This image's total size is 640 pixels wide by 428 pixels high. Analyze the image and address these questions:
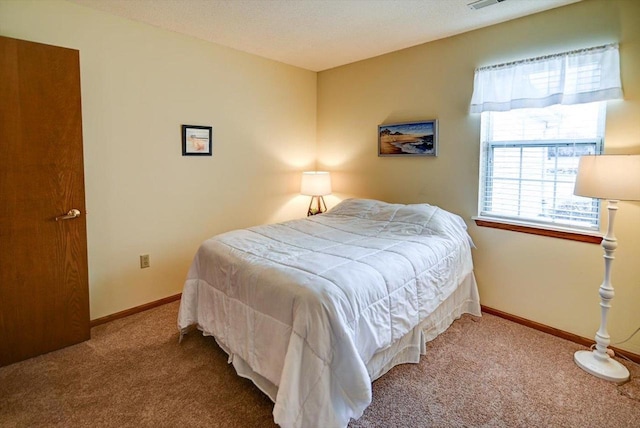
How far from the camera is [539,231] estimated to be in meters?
2.74

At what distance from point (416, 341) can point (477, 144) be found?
175cm

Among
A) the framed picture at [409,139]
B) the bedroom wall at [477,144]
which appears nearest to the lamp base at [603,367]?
the bedroom wall at [477,144]

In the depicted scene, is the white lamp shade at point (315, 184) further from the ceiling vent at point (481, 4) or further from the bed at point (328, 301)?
the ceiling vent at point (481, 4)

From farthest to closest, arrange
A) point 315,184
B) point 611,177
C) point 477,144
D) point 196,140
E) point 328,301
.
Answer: point 315,184
point 196,140
point 477,144
point 611,177
point 328,301

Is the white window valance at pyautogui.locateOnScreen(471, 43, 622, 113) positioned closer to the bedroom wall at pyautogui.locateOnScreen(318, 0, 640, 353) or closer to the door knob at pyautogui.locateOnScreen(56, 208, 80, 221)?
the bedroom wall at pyautogui.locateOnScreen(318, 0, 640, 353)

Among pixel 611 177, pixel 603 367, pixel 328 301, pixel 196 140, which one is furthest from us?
pixel 196 140

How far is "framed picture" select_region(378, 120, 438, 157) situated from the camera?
3314 mm

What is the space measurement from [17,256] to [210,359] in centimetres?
137

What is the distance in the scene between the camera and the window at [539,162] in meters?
2.52

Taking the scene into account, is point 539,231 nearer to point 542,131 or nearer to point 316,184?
point 542,131

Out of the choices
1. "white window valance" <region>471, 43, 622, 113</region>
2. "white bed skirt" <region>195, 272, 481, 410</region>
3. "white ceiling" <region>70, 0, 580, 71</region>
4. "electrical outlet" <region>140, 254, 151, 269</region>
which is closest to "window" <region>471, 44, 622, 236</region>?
"white window valance" <region>471, 43, 622, 113</region>

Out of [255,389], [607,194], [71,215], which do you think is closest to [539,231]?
[607,194]

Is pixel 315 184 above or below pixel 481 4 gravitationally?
below

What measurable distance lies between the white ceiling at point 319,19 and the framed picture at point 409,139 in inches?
29.6
